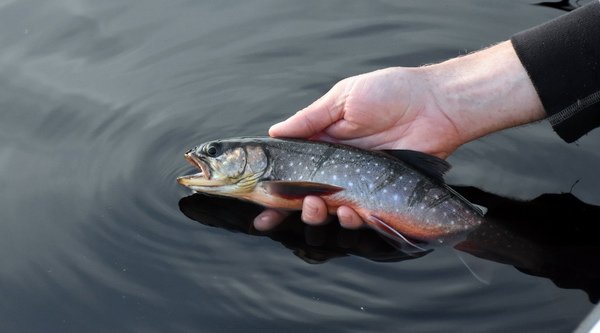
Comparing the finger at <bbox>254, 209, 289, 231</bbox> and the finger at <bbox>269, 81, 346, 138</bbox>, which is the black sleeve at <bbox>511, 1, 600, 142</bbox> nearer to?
the finger at <bbox>269, 81, 346, 138</bbox>

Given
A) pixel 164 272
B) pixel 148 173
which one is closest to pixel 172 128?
pixel 148 173

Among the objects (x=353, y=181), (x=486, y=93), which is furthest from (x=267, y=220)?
(x=486, y=93)

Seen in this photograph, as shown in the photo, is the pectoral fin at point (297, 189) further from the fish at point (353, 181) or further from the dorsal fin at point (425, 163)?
the dorsal fin at point (425, 163)

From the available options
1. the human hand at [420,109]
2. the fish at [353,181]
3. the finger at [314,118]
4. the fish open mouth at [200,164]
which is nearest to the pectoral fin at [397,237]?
the fish at [353,181]

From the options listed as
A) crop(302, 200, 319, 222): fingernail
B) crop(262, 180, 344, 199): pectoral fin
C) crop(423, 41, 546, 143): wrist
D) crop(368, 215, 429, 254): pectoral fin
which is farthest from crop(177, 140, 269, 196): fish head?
crop(423, 41, 546, 143): wrist

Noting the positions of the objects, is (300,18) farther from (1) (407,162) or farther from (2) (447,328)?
(2) (447,328)

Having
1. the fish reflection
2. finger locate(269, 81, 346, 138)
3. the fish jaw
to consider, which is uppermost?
finger locate(269, 81, 346, 138)
